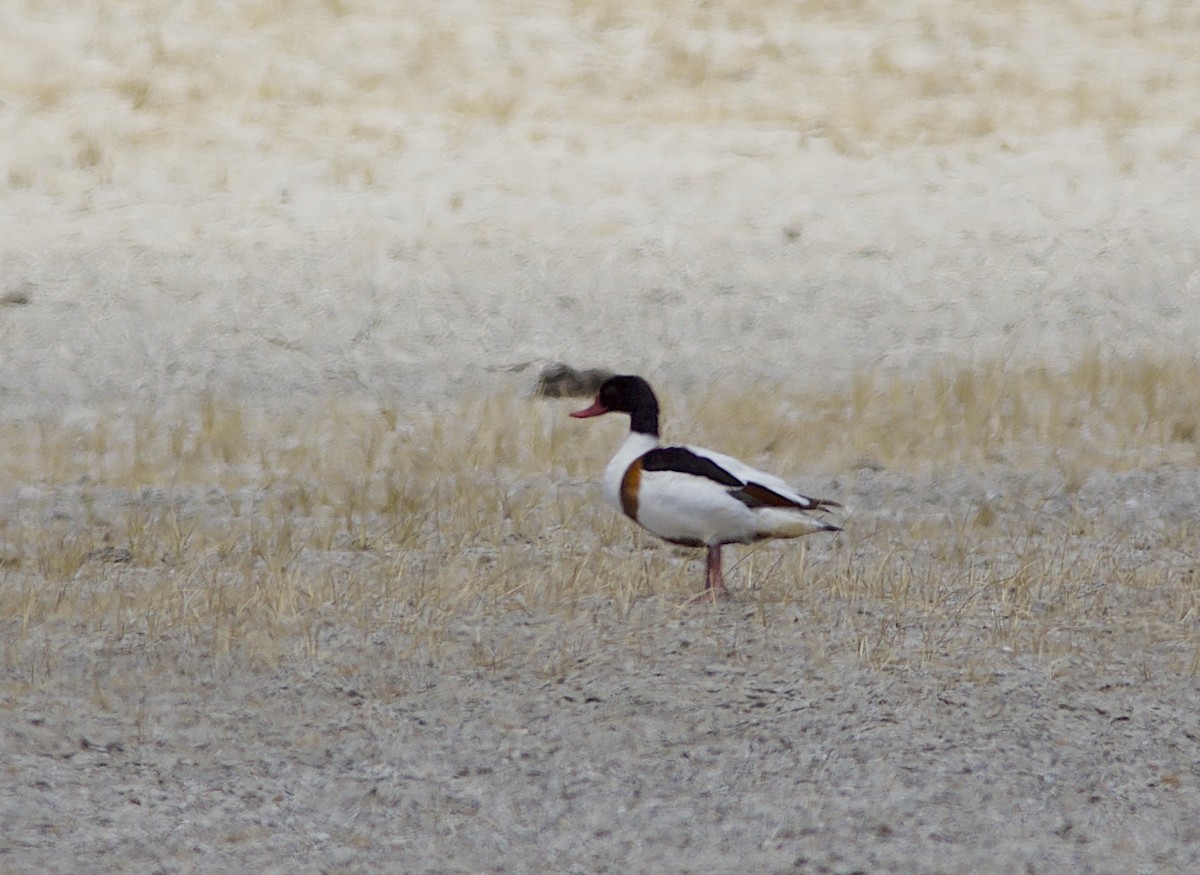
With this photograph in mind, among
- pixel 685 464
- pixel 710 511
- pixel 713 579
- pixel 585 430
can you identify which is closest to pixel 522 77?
pixel 585 430

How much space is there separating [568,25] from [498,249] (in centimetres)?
495

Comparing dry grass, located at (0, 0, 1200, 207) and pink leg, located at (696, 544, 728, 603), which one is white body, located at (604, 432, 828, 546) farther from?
dry grass, located at (0, 0, 1200, 207)

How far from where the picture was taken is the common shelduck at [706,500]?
802 centimetres

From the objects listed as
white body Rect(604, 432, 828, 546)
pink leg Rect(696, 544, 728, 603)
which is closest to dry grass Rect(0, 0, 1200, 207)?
pink leg Rect(696, 544, 728, 603)

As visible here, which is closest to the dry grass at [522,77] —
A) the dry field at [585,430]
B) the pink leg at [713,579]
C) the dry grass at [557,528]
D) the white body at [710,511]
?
the dry field at [585,430]

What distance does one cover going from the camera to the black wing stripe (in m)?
8.04

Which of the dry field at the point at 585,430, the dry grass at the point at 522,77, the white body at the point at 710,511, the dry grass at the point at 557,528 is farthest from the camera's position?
the dry grass at the point at 522,77

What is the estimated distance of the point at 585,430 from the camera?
45.5 ft

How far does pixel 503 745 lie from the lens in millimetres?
7066

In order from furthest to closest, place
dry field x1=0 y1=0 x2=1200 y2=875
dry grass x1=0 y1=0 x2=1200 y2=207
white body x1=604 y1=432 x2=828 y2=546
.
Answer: dry grass x1=0 y1=0 x2=1200 y2=207, white body x1=604 y1=432 x2=828 y2=546, dry field x1=0 y1=0 x2=1200 y2=875

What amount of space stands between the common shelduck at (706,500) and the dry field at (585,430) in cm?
35

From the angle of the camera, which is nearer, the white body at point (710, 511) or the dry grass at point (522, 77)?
the white body at point (710, 511)

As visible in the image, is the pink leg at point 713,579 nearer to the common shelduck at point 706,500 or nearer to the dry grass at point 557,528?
the common shelduck at point 706,500

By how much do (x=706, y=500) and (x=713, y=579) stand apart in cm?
52
